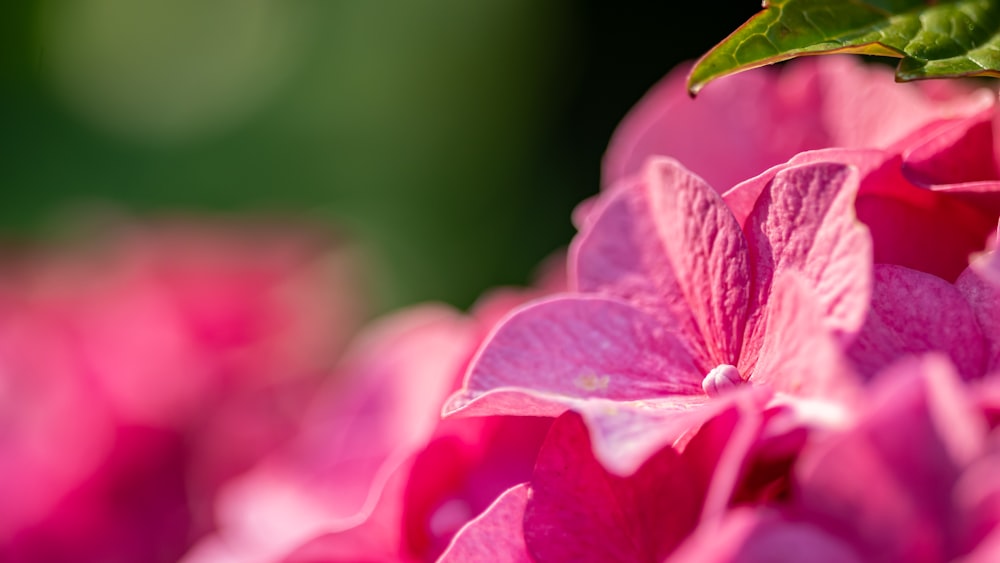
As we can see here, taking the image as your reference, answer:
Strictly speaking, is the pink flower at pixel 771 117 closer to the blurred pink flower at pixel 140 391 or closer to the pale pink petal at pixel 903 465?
the pale pink petal at pixel 903 465

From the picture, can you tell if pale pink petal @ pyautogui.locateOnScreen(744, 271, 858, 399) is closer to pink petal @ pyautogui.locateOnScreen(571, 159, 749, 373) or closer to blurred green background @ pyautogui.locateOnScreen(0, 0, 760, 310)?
pink petal @ pyautogui.locateOnScreen(571, 159, 749, 373)

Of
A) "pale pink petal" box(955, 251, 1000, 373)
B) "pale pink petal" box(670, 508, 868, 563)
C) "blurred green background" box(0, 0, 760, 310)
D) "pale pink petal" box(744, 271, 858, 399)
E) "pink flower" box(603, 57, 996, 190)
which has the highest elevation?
"pink flower" box(603, 57, 996, 190)

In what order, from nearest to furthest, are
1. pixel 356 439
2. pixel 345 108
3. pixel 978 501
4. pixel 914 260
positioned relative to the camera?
pixel 978 501, pixel 914 260, pixel 356 439, pixel 345 108

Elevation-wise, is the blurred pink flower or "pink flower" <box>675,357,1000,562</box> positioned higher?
"pink flower" <box>675,357,1000,562</box>

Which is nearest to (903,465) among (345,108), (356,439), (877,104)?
(877,104)

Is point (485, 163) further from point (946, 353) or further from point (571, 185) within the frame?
point (946, 353)

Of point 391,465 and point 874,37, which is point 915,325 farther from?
point 391,465

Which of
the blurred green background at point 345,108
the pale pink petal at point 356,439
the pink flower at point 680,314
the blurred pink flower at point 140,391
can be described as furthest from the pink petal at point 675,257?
the blurred green background at point 345,108

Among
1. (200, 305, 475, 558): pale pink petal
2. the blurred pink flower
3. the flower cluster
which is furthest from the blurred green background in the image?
the flower cluster
